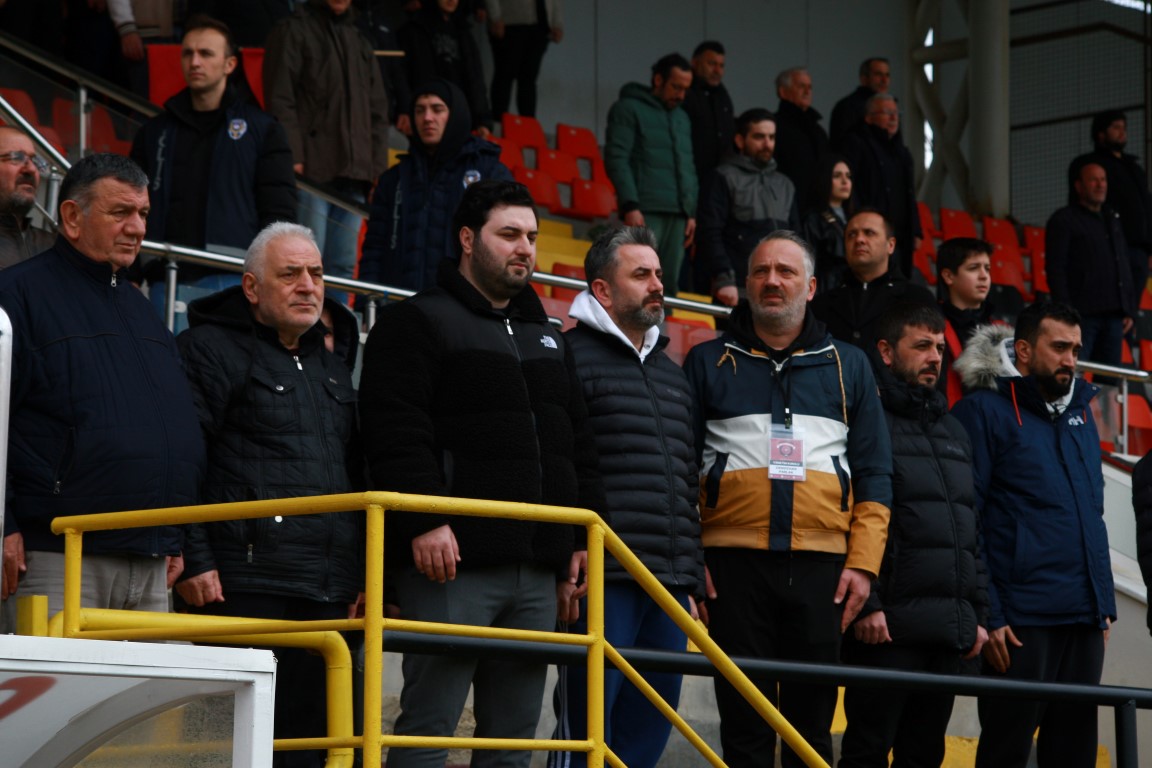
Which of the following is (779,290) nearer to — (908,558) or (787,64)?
(908,558)

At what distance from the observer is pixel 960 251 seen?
7.01 metres

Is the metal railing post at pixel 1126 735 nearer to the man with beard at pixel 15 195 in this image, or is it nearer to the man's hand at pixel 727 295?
the man with beard at pixel 15 195

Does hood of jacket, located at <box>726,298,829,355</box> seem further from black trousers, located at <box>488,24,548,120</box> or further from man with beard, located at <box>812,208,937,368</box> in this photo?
black trousers, located at <box>488,24,548,120</box>

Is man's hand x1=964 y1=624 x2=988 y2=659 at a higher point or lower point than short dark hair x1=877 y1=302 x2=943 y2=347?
lower

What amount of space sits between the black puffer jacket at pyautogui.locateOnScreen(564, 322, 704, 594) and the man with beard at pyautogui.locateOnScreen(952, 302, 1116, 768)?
4.37 ft

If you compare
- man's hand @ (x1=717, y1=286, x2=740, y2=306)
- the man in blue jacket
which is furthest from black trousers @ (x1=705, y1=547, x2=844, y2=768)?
man's hand @ (x1=717, y1=286, x2=740, y2=306)

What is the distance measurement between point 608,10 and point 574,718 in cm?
1253

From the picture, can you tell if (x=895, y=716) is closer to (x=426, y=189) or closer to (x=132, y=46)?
(x=426, y=189)

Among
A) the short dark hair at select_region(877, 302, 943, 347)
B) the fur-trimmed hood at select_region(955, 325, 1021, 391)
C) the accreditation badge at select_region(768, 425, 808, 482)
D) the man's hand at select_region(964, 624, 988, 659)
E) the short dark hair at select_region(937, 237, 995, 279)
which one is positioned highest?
the short dark hair at select_region(937, 237, 995, 279)

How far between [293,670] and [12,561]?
0.75 metres

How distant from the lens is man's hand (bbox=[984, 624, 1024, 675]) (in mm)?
5543

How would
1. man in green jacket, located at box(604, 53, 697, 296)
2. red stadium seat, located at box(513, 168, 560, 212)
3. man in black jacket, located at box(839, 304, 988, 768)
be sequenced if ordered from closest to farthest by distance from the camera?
1. man in black jacket, located at box(839, 304, 988, 768)
2. man in green jacket, located at box(604, 53, 697, 296)
3. red stadium seat, located at box(513, 168, 560, 212)

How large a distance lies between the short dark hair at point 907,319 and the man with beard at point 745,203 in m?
3.19

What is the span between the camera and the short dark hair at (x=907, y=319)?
5594mm
